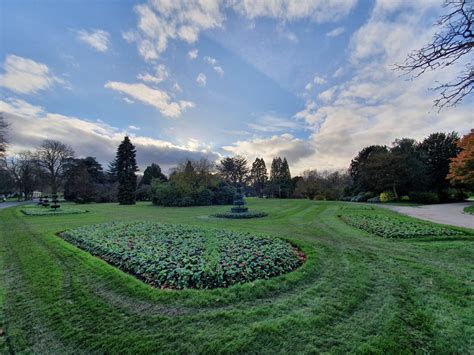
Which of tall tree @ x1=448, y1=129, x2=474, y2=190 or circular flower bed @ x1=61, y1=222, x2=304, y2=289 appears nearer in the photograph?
circular flower bed @ x1=61, y1=222, x2=304, y2=289

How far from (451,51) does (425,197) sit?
956 inches

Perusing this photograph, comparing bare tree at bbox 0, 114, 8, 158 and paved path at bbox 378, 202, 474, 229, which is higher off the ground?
bare tree at bbox 0, 114, 8, 158

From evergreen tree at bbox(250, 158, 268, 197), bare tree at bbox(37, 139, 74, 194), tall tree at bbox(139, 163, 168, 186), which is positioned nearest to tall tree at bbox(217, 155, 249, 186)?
evergreen tree at bbox(250, 158, 268, 197)

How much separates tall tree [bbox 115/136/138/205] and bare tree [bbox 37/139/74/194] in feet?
35.2

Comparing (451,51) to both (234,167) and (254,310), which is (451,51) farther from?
(234,167)

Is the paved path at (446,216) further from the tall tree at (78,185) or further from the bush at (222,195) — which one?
the tall tree at (78,185)

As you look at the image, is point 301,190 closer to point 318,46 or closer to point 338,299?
point 318,46

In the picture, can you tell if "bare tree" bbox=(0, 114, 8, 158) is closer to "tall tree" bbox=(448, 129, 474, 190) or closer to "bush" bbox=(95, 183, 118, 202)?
"bush" bbox=(95, 183, 118, 202)

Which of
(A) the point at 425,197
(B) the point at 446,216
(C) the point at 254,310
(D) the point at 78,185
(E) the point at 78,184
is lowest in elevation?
(C) the point at 254,310

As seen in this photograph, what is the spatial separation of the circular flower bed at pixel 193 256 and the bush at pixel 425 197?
953 inches

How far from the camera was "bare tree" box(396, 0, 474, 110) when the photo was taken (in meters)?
3.88

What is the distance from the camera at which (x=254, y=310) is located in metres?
2.93

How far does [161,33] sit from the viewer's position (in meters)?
9.31

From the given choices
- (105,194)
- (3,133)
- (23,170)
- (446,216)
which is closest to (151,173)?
(105,194)
